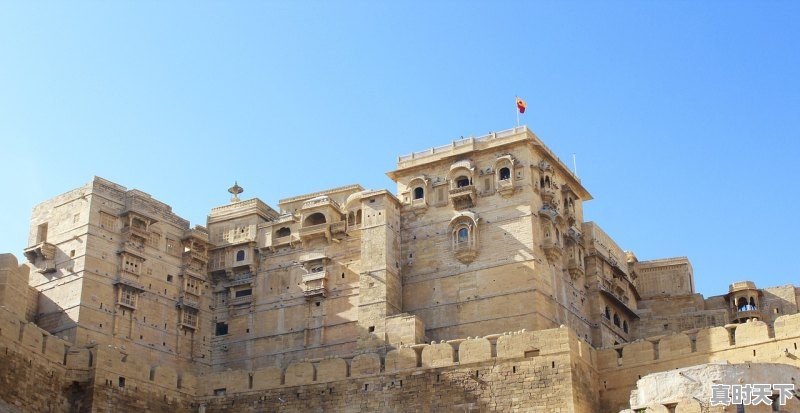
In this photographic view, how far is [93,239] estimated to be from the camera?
50281 mm

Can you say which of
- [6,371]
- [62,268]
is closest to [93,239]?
[62,268]

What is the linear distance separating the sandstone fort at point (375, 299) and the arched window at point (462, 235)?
0.07 metres

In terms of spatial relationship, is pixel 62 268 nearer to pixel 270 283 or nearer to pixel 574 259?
pixel 270 283

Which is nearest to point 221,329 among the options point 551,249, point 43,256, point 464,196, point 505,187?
point 43,256

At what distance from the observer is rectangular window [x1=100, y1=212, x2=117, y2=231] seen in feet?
168

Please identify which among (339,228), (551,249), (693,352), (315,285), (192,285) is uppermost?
(339,228)

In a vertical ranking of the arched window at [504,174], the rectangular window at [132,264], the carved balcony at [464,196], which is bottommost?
the rectangular window at [132,264]

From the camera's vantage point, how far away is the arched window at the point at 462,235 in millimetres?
50875

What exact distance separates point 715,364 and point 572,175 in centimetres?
2683

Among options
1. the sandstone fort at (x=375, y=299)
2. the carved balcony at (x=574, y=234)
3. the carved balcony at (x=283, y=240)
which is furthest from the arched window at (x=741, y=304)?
the carved balcony at (x=283, y=240)

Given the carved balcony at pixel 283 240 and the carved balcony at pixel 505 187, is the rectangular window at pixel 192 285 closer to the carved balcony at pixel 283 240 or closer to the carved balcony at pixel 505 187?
the carved balcony at pixel 283 240

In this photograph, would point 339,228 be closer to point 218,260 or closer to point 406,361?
point 218,260

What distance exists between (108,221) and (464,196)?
15.4 m

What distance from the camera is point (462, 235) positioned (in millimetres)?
51094
